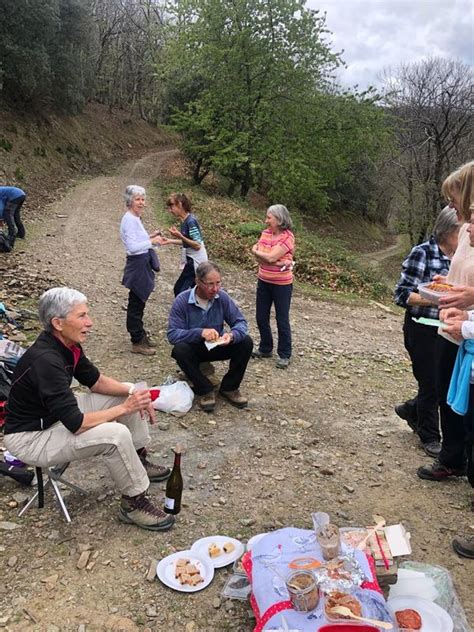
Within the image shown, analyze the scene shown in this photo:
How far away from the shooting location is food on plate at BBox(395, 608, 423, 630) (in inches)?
97.3

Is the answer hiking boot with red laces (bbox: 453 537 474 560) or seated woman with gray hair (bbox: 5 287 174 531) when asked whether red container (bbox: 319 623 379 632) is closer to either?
hiking boot with red laces (bbox: 453 537 474 560)

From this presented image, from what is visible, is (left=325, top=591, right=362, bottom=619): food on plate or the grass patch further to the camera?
the grass patch

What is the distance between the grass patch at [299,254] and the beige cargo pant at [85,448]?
8.15m

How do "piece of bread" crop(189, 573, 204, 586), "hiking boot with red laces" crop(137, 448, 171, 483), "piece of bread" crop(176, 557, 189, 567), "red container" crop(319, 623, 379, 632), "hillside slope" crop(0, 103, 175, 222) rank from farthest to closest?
1. "hillside slope" crop(0, 103, 175, 222)
2. "hiking boot with red laces" crop(137, 448, 171, 483)
3. "piece of bread" crop(176, 557, 189, 567)
4. "piece of bread" crop(189, 573, 204, 586)
5. "red container" crop(319, 623, 379, 632)

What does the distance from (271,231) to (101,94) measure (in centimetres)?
3854

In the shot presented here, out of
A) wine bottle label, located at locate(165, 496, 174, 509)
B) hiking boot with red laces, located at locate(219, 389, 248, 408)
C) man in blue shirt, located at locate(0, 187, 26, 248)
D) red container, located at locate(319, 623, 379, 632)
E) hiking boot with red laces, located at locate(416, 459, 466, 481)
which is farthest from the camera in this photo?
man in blue shirt, located at locate(0, 187, 26, 248)

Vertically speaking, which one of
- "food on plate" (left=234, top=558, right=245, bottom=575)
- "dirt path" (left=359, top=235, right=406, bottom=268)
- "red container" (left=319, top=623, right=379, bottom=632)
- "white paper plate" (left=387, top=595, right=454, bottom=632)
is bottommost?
"dirt path" (left=359, top=235, right=406, bottom=268)

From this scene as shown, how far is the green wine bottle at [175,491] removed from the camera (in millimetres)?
3467

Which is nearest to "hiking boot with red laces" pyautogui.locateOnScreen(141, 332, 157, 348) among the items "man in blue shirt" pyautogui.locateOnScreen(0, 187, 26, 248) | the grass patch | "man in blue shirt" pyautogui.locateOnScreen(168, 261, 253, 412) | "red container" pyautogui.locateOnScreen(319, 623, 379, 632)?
"man in blue shirt" pyautogui.locateOnScreen(168, 261, 253, 412)

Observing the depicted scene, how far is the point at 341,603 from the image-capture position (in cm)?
231

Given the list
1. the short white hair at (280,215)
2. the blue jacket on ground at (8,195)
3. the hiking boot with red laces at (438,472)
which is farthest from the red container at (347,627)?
the blue jacket on ground at (8,195)

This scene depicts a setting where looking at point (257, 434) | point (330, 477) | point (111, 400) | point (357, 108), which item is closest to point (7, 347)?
point (111, 400)

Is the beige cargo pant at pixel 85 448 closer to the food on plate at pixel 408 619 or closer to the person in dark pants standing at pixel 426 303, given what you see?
the food on plate at pixel 408 619

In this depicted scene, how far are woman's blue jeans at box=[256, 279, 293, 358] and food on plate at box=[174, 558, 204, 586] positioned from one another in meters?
3.61
